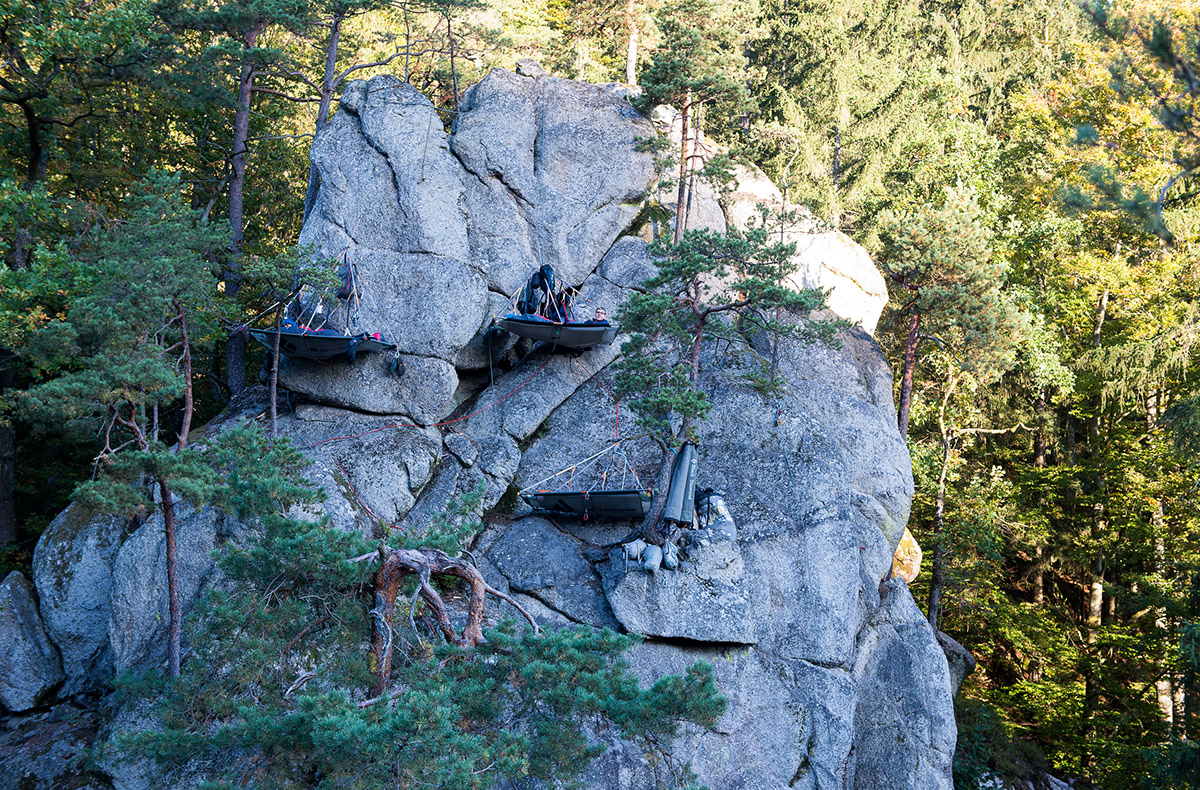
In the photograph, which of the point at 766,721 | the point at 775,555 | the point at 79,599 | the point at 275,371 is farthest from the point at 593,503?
the point at 79,599

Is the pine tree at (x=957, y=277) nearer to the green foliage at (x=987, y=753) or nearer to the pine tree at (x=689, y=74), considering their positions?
the pine tree at (x=689, y=74)

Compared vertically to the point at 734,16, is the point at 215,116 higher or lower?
lower

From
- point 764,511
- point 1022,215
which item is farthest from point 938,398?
point 764,511

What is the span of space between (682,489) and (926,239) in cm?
661

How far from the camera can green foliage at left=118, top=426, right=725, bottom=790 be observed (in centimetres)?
506

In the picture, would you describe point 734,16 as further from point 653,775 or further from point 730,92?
point 653,775

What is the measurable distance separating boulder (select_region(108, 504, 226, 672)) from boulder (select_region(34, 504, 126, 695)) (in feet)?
A: 2.32

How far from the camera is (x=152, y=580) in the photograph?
970 cm

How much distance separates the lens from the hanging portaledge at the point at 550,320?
37.7 ft

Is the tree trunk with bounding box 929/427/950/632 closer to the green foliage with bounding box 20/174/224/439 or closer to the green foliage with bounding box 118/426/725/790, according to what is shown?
the green foliage with bounding box 118/426/725/790

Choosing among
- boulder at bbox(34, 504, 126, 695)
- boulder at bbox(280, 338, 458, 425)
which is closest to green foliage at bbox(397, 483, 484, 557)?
boulder at bbox(280, 338, 458, 425)

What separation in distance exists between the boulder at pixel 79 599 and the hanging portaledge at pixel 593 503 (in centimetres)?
557

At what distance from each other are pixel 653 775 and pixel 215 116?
1528 cm

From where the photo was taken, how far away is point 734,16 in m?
19.6
